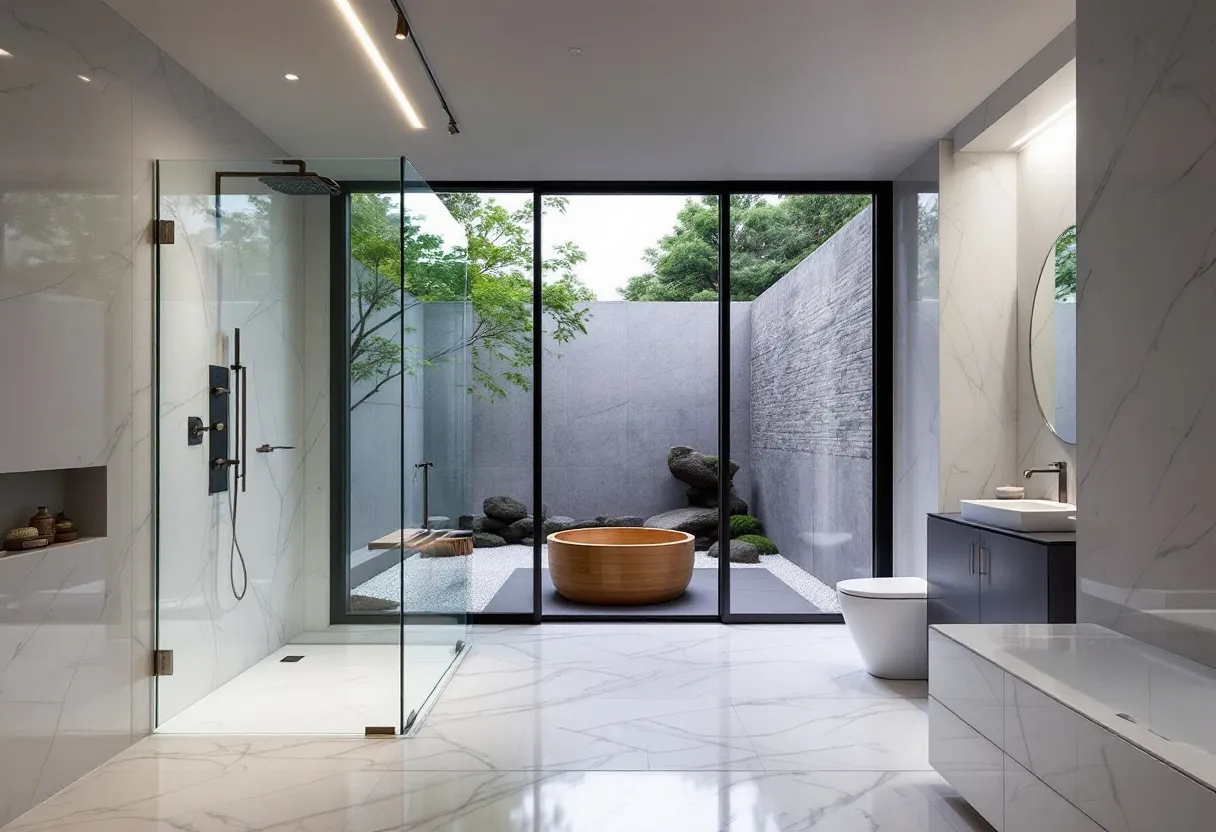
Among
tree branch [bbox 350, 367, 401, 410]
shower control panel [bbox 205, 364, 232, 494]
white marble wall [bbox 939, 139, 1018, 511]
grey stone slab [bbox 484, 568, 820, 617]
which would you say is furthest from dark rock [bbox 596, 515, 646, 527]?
shower control panel [bbox 205, 364, 232, 494]

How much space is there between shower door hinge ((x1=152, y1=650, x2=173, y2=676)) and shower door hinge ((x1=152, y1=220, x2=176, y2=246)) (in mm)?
1554

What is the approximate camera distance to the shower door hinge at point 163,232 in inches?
121

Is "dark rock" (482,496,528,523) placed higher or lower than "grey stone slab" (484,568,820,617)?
higher

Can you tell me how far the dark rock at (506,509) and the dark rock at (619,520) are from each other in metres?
0.73

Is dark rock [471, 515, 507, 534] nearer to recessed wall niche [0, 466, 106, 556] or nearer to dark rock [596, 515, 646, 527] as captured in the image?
dark rock [596, 515, 646, 527]

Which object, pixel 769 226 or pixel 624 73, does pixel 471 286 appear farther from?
pixel 769 226

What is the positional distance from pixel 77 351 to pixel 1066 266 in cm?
384

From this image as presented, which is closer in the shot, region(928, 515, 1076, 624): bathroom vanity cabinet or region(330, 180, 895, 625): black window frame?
region(928, 515, 1076, 624): bathroom vanity cabinet

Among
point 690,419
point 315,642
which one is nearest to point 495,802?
point 315,642

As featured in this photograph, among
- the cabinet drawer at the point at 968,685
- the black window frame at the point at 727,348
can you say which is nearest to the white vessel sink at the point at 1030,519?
the cabinet drawer at the point at 968,685

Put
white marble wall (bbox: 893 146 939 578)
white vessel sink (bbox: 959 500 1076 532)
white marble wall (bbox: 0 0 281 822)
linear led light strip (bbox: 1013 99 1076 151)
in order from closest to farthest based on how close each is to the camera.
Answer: white marble wall (bbox: 0 0 281 822) → white vessel sink (bbox: 959 500 1076 532) → linear led light strip (bbox: 1013 99 1076 151) → white marble wall (bbox: 893 146 939 578)

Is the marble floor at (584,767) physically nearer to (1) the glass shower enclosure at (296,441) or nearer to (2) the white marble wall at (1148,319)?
(1) the glass shower enclosure at (296,441)

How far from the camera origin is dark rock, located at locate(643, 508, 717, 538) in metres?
5.41

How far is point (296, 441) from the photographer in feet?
11.2
